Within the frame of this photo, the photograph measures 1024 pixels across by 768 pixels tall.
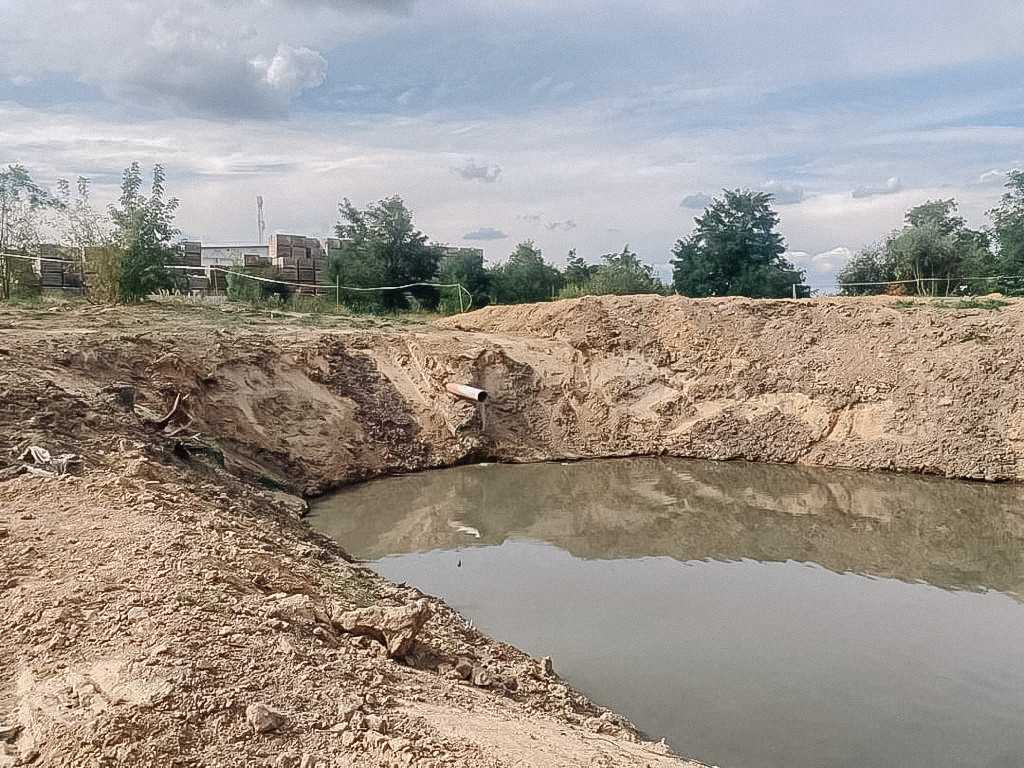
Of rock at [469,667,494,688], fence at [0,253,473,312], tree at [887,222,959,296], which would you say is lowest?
rock at [469,667,494,688]

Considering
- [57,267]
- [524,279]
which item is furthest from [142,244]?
[524,279]

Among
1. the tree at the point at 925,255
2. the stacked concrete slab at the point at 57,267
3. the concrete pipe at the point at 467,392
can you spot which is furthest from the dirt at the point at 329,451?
the tree at the point at 925,255

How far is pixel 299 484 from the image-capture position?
10828 millimetres

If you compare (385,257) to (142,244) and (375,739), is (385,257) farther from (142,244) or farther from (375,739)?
(375,739)

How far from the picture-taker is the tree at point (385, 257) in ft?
71.1

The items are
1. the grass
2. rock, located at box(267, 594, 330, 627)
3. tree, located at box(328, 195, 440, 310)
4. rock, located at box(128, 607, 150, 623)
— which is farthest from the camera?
tree, located at box(328, 195, 440, 310)

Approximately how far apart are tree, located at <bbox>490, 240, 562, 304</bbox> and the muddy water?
11649 mm

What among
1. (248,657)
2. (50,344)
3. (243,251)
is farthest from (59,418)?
(243,251)

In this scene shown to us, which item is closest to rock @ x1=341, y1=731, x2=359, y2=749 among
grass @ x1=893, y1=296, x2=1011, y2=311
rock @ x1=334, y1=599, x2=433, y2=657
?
rock @ x1=334, y1=599, x2=433, y2=657

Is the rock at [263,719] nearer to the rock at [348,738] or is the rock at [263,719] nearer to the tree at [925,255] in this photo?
the rock at [348,738]

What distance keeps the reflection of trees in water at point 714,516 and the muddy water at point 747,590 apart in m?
0.04

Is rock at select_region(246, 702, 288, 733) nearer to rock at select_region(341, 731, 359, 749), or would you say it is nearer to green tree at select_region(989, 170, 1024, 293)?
rock at select_region(341, 731, 359, 749)

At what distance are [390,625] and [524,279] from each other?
794 inches

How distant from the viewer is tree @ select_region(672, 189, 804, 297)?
23088mm
